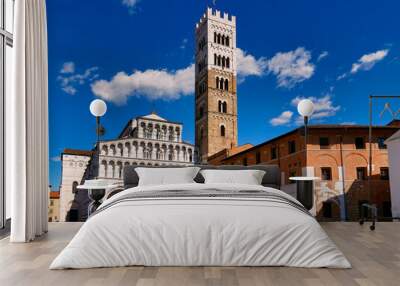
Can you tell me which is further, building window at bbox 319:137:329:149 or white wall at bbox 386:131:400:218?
building window at bbox 319:137:329:149

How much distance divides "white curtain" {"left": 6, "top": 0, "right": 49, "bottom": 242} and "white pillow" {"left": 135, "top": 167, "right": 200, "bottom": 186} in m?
1.04

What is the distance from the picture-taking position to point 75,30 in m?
8.34

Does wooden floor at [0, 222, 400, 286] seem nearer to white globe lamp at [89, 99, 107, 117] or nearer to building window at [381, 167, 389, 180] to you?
white globe lamp at [89, 99, 107, 117]

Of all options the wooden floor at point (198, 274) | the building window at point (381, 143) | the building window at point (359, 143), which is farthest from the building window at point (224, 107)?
the wooden floor at point (198, 274)

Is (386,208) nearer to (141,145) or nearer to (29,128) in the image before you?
(141,145)

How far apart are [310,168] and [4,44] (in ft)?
21.1

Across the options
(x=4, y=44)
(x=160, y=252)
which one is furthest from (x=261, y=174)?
(x=4, y=44)

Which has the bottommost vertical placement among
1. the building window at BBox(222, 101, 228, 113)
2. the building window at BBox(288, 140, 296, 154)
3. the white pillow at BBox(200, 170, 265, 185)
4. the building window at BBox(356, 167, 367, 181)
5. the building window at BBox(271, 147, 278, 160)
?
the building window at BBox(356, 167, 367, 181)

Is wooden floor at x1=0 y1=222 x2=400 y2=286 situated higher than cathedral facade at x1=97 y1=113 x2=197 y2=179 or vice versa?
cathedral facade at x1=97 y1=113 x2=197 y2=179

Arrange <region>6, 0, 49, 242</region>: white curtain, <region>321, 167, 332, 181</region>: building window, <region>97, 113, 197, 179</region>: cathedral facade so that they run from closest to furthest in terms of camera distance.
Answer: <region>6, 0, 49, 242</region>: white curtain → <region>321, 167, 332, 181</region>: building window → <region>97, 113, 197, 179</region>: cathedral facade

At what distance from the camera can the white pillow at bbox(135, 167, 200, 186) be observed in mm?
3916

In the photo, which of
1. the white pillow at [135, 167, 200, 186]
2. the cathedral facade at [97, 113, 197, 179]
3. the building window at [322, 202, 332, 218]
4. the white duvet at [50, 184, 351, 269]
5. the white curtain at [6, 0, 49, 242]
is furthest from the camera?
the cathedral facade at [97, 113, 197, 179]

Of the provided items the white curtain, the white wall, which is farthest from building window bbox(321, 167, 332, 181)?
the white curtain

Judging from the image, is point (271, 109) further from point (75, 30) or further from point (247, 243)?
point (247, 243)
